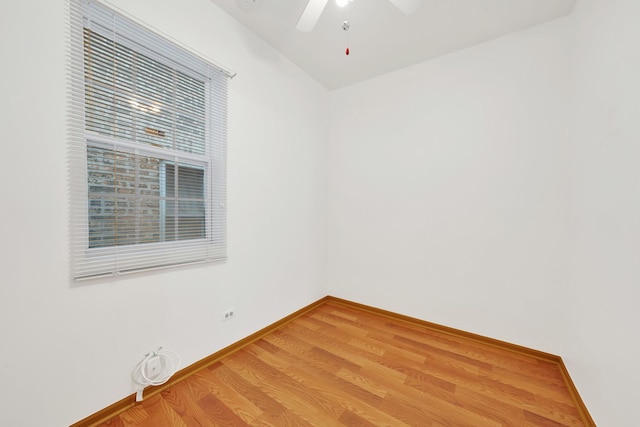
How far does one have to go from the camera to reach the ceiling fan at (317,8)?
4.46ft

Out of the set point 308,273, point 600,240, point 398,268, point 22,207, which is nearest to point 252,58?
point 22,207

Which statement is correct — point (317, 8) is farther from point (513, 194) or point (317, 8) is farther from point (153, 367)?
point (153, 367)

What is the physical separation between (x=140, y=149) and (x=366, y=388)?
219cm

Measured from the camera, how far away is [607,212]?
4.16ft

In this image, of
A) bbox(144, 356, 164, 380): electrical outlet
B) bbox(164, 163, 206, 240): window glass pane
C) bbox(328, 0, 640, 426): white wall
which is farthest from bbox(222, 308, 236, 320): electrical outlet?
bbox(328, 0, 640, 426): white wall

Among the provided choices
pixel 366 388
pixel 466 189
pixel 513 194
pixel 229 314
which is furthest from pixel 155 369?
pixel 513 194

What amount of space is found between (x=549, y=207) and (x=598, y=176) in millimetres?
596

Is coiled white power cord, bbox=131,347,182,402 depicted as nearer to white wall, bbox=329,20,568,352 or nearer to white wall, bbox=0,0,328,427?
white wall, bbox=0,0,328,427

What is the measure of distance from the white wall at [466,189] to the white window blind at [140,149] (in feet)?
5.58

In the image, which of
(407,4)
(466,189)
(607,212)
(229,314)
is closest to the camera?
(607,212)

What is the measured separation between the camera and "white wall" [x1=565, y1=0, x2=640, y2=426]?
3.43 ft

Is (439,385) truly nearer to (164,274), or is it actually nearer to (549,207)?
(549,207)

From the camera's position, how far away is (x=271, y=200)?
2316 millimetres

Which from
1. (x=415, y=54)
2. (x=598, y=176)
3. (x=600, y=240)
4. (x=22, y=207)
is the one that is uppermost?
(x=415, y=54)
